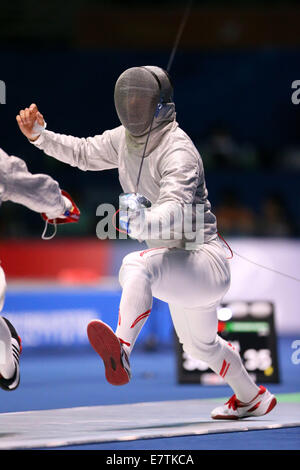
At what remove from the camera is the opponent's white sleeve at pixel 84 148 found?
176 inches

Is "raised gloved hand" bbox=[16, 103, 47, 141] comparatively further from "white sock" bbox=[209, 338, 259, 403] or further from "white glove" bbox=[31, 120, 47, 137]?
"white sock" bbox=[209, 338, 259, 403]

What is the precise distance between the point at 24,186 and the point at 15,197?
0.07 metres

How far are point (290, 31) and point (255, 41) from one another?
49cm

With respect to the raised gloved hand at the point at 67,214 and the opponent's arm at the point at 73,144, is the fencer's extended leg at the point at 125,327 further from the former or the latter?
the opponent's arm at the point at 73,144

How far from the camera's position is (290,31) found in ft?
38.9

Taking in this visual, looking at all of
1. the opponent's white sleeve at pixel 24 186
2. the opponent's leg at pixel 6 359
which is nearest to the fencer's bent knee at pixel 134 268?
the opponent's white sleeve at pixel 24 186

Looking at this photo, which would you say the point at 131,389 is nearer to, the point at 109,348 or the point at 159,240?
the point at 159,240

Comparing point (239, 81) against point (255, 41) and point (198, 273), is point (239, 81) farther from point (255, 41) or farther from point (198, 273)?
point (198, 273)

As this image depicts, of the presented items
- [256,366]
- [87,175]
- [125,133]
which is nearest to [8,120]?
[87,175]

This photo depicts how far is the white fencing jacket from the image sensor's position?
4000 millimetres

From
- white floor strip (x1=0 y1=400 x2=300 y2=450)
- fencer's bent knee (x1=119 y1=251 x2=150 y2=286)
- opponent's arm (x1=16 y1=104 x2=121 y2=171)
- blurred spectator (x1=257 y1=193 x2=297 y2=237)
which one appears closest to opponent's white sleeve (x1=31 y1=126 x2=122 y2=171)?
opponent's arm (x1=16 y1=104 x2=121 y2=171)

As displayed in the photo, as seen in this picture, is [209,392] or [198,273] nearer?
[198,273]

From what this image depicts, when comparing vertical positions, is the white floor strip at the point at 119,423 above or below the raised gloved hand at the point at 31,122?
below

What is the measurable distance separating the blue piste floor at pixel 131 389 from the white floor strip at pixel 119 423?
105mm
